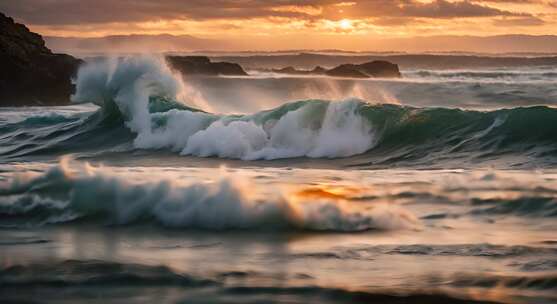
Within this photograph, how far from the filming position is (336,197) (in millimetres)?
10688

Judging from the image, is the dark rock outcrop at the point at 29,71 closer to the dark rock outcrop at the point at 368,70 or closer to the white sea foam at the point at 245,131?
the white sea foam at the point at 245,131

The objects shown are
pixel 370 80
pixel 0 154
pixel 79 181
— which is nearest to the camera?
pixel 79 181

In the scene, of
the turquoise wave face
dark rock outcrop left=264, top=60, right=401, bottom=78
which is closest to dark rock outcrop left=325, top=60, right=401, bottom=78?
dark rock outcrop left=264, top=60, right=401, bottom=78

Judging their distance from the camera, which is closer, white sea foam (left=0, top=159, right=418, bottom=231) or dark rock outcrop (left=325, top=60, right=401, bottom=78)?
white sea foam (left=0, top=159, right=418, bottom=231)

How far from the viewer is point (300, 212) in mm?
9414

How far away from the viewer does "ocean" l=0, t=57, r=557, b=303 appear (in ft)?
22.9

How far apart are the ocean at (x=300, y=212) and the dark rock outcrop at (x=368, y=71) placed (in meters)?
46.9

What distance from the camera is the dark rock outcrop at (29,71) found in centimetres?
3719

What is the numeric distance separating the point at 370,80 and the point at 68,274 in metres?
56.3

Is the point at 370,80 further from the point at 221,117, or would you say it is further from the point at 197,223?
the point at 197,223

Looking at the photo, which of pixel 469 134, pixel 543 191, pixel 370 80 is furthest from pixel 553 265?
pixel 370 80

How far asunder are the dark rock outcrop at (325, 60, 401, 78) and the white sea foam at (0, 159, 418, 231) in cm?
5599

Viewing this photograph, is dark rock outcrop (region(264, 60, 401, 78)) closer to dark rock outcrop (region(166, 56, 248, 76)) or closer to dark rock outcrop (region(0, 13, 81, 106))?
dark rock outcrop (region(166, 56, 248, 76))

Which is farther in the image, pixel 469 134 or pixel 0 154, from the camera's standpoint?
pixel 0 154
